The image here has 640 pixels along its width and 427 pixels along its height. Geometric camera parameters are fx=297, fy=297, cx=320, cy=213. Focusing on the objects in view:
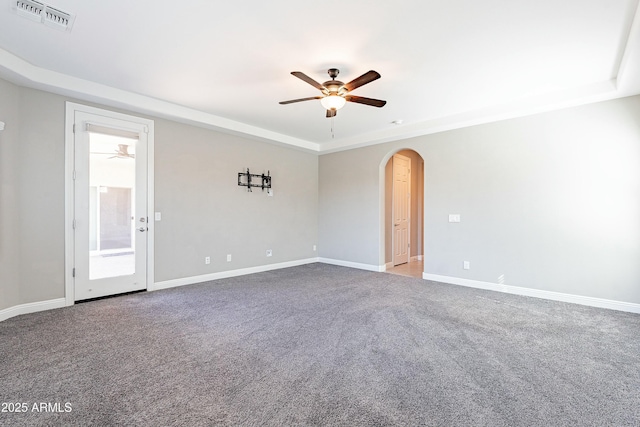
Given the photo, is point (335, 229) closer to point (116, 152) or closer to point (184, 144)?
point (184, 144)

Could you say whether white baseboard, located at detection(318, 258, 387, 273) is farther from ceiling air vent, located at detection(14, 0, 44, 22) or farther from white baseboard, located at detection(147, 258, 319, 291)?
ceiling air vent, located at detection(14, 0, 44, 22)

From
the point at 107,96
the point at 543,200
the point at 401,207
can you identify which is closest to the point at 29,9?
the point at 107,96

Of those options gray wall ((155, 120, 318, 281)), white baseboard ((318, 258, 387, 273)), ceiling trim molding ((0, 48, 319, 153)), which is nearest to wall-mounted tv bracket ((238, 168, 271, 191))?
gray wall ((155, 120, 318, 281))

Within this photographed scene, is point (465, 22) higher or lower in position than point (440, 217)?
higher

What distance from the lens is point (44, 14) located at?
2418 mm

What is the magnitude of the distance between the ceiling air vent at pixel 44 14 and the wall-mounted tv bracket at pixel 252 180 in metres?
3.22

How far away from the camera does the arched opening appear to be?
6.28 m

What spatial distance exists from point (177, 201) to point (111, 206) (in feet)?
2.90

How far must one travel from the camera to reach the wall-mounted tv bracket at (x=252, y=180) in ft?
18.4

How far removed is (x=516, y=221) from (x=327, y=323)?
10.5 feet

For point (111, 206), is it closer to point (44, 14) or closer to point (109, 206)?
point (109, 206)

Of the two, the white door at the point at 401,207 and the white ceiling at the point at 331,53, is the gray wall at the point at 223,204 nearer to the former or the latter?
the white ceiling at the point at 331,53

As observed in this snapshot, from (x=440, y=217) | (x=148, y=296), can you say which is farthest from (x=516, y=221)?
(x=148, y=296)

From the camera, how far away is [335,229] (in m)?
6.75
